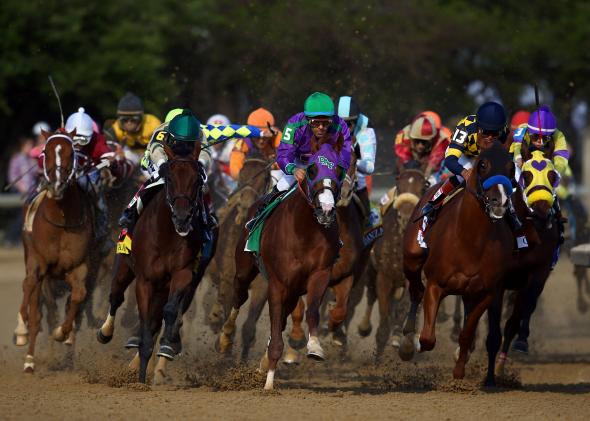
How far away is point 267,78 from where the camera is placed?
20.1 m

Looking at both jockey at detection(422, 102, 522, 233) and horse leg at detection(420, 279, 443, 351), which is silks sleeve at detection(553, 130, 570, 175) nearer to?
jockey at detection(422, 102, 522, 233)

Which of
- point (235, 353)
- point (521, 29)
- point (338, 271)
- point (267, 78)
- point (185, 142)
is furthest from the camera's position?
point (521, 29)

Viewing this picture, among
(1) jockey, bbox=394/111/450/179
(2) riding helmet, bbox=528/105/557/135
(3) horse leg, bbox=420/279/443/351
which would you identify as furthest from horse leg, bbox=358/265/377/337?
(3) horse leg, bbox=420/279/443/351

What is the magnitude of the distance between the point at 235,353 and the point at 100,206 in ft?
6.83

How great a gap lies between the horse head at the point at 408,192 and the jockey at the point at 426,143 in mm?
226

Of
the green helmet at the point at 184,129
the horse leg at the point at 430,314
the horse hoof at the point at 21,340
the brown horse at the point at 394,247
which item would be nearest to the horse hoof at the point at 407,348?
the horse leg at the point at 430,314

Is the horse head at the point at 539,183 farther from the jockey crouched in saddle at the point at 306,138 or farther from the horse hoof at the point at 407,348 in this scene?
the jockey crouched in saddle at the point at 306,138

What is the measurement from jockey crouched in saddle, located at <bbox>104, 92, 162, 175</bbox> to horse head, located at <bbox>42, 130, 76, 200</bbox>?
2.32 metres

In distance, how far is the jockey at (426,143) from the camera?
14.7 meters

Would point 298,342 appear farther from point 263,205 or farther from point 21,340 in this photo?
point 21,340

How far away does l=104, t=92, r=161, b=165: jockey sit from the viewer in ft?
50.3

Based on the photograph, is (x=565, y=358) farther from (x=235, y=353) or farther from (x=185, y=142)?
(x=185, y=142)

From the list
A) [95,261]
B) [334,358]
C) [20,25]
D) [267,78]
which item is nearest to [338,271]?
[334,358]

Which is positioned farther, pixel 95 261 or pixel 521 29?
pixel 521 29
